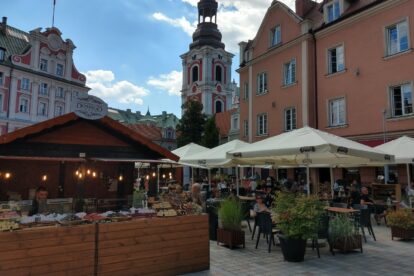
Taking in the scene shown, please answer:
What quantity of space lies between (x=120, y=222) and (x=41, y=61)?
43.7 metres

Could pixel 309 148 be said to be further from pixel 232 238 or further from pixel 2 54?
pixel 2 54

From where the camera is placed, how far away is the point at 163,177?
2877 centimetres

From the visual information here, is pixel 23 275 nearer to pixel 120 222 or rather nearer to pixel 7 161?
pixel 120 222

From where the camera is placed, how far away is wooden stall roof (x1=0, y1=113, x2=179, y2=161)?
347 inches

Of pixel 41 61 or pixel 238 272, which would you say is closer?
pixel 238 272

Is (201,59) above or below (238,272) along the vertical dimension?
above

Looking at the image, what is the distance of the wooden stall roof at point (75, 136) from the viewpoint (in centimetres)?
881

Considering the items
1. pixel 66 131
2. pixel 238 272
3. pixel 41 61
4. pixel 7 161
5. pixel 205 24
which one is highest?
pixel 205 24

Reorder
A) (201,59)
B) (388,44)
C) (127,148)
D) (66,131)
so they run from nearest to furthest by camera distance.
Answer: (66,131), (127,148), (388,44), (201,59)

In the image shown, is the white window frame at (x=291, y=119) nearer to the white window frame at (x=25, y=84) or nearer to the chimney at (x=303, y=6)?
the chimney at (x=303, y=6)

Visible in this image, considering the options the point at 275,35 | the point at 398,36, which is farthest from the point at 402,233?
the point at 275,35

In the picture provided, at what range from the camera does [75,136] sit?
32.9 ft

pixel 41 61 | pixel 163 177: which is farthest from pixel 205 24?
pixel 163 177

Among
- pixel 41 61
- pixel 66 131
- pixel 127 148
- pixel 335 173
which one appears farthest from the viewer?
pixel 41 61
